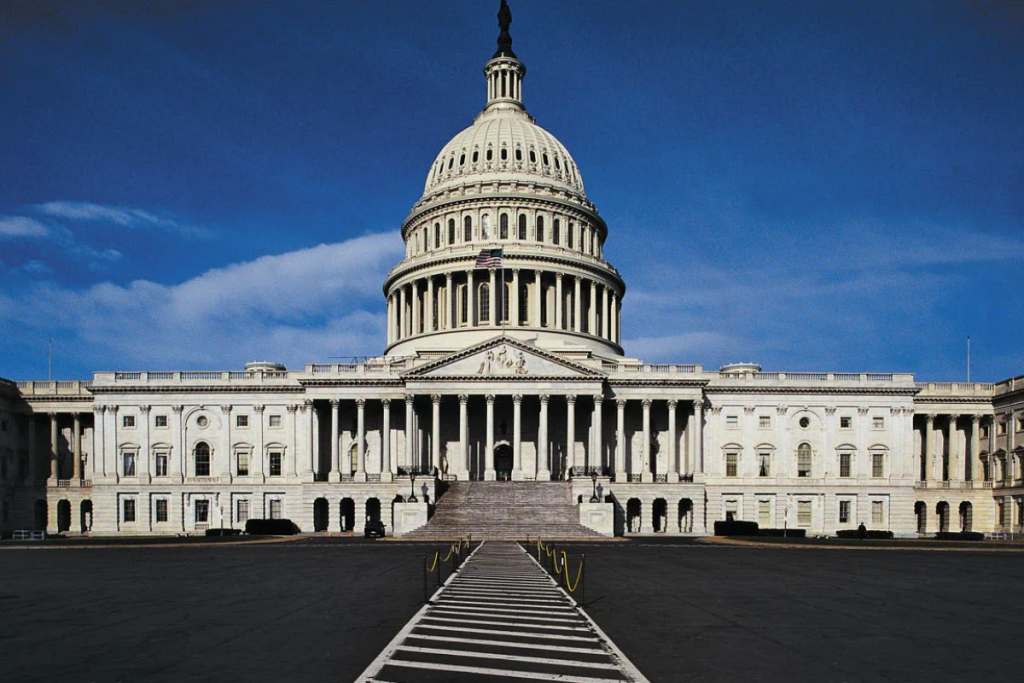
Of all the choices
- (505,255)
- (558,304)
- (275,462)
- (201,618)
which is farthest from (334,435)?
(201,618)

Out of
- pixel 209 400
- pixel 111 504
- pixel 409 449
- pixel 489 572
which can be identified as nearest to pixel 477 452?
pixel 409 449

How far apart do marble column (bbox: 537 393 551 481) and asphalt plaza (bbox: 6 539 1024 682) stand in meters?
44.4

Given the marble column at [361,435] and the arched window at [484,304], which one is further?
the arched window at [484,304]

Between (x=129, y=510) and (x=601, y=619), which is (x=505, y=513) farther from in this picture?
(x=601, y=619)

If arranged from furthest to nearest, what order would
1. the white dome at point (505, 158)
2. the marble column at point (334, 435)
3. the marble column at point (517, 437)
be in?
the white dome at point (505, 158), the marble column at point (334, 435), the marble column at point (517, 437)

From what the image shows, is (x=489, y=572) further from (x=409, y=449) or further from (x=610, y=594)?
(x=409, y=449)

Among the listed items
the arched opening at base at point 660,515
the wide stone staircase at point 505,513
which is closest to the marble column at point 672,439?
the arched opening at base at point 660,515

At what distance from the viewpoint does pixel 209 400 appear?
92062 mm

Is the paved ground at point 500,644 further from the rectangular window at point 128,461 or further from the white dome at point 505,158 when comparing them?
the white dome at point 505,158

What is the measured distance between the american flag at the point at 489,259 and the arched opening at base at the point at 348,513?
89.0 ft

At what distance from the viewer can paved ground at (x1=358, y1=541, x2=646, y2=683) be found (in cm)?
1356

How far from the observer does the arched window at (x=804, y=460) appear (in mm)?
91312

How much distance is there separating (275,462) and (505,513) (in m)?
31.3

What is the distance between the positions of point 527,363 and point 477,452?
39.1ft
